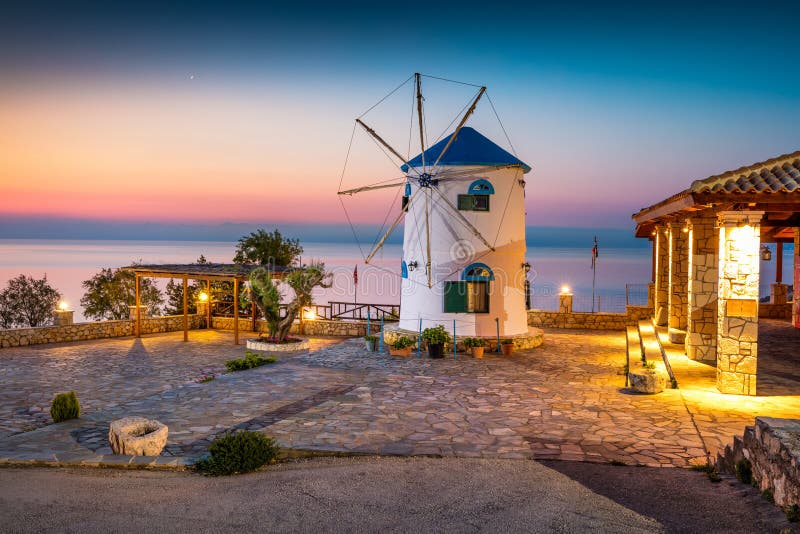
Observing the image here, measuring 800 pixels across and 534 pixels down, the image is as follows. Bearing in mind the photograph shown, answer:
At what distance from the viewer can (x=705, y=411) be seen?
28.7 ft

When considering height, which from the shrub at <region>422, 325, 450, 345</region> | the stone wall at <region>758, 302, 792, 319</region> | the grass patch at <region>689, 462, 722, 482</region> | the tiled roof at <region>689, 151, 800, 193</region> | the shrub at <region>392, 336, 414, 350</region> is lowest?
the grass patch at <region>689, 462, 722, 482</region>

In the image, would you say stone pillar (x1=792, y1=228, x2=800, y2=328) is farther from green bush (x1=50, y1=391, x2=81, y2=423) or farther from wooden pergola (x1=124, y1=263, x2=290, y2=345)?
green bush (x1=50, y1=391, x2=81, y2=423)

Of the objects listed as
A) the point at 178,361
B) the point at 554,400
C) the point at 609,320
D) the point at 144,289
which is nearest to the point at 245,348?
the point at 178,361

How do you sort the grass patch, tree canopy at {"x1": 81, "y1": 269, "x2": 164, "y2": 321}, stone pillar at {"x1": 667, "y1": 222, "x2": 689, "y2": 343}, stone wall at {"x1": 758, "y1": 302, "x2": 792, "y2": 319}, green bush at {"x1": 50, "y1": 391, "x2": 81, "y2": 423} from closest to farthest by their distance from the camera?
the grass patch, green bush at {"x1": 50, "y1": 391, "x2": 81, "y2": 423}, stone pillar at {"x1": 667, "y1": 222, "x2": 689, "y2": 343}, stone wall at {"x1": 758, "y1": 302, "x2": 792, "y2": 319}, tree canopy at {"x1": 81, "y1": 269, "x2": 164, "y2": 321}

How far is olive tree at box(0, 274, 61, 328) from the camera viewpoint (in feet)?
108

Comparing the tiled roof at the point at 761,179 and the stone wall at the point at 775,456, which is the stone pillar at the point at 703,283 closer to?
the tiled roof at the point at 761,179

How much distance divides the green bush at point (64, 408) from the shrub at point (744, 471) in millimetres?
8457

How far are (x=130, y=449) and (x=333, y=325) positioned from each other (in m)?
13.4

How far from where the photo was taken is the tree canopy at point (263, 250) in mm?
31391

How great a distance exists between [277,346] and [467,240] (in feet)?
20.2

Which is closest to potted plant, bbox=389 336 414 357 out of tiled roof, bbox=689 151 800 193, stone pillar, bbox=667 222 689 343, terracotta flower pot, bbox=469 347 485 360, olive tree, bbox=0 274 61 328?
terracotta flower pot, bbox=469 347 485 360

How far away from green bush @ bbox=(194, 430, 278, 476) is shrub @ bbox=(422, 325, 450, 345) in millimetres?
8606

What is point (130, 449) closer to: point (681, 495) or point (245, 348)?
point (681, 495)

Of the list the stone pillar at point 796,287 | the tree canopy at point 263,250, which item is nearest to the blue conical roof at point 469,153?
the stone pillar at point 796,287
